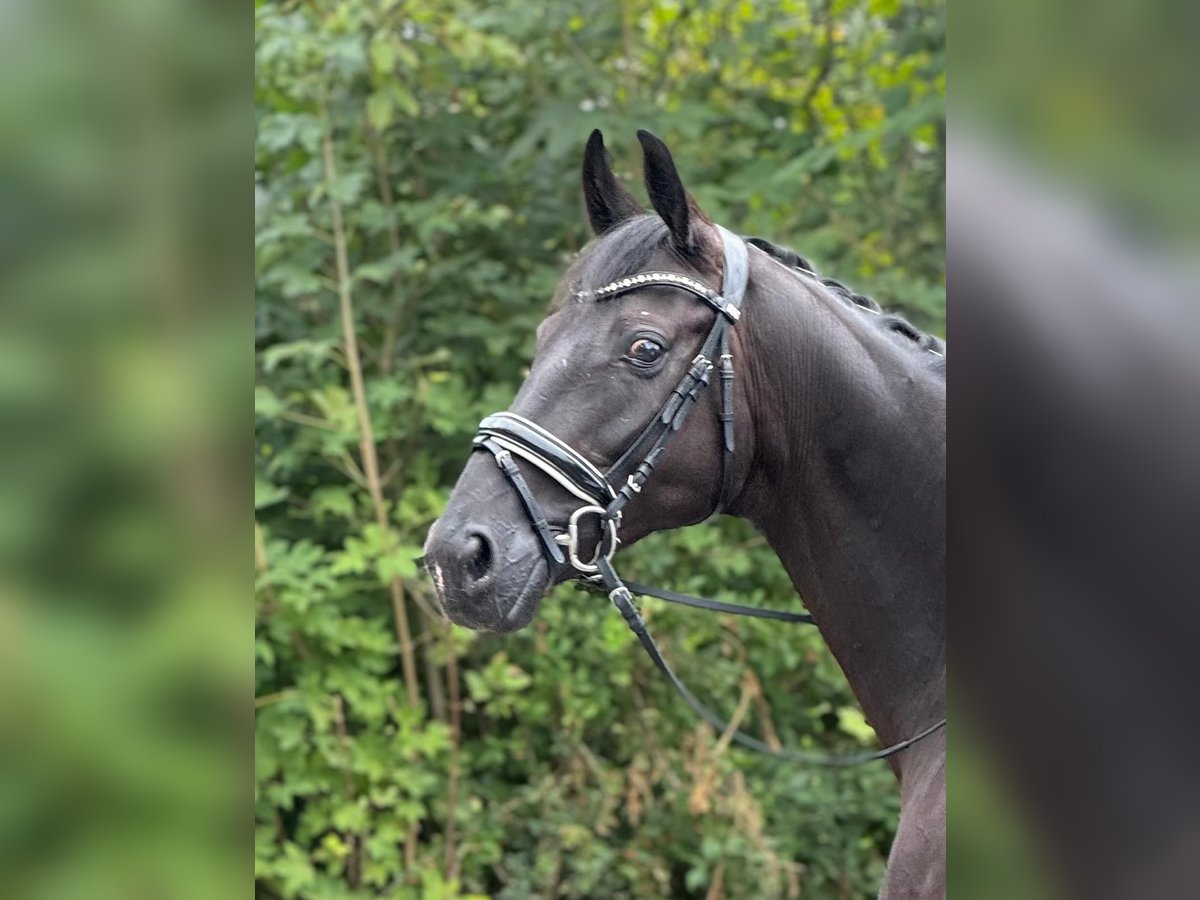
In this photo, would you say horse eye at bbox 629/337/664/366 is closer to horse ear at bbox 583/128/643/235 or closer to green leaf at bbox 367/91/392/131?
horse ear at bbox 583/128/643/235

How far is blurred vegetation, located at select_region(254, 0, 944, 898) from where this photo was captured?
450cm

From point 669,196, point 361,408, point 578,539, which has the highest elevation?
point 669,196

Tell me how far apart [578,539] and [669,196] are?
610mm

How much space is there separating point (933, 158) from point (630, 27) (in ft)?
4.68

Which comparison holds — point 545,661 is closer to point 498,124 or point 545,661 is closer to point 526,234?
point 526,234

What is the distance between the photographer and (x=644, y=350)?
2039 mm
